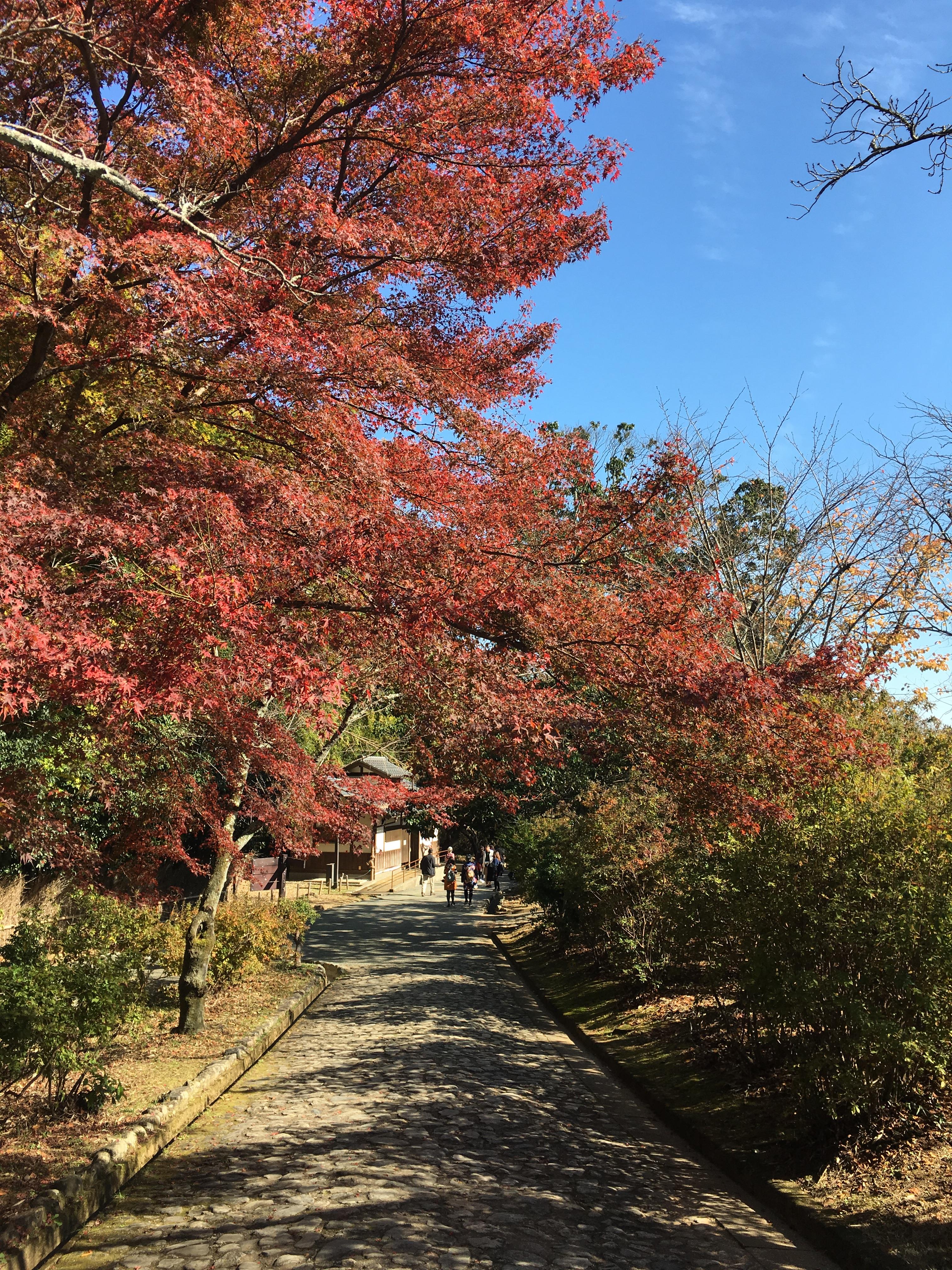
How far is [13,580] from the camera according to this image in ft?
15.8

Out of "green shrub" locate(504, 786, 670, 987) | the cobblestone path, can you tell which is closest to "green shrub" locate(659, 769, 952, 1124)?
the cobblestone path

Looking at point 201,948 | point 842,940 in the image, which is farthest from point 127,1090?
point 842,940

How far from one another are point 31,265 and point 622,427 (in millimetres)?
18212

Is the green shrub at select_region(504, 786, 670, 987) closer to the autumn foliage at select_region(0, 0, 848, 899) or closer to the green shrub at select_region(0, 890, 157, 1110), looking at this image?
the autumn foliage at select_region(0, 0, 848, 899)

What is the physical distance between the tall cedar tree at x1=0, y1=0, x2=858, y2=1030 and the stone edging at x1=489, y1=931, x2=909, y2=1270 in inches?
115

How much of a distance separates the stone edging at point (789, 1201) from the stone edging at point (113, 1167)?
4.46 metres

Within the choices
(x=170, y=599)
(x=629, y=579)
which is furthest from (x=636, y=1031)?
(x=170, y=599)

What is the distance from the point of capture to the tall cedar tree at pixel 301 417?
5801 millimetres

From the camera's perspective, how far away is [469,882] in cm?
3173

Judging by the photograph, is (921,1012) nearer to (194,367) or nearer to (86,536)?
(86,536)

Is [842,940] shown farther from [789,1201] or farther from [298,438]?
[298,438]

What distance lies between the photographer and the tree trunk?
11.0 metres

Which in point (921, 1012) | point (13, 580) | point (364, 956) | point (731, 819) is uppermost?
point (13, 580)

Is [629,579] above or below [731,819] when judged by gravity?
above
